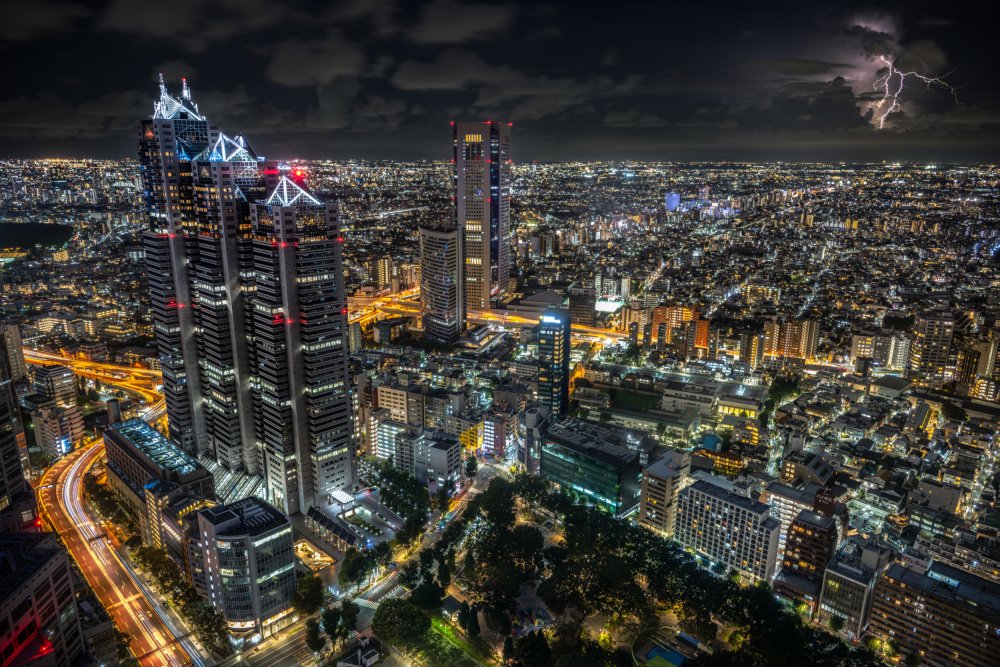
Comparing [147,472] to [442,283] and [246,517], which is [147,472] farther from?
[442,283]

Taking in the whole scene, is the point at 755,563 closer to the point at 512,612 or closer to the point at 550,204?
the point at 512,612

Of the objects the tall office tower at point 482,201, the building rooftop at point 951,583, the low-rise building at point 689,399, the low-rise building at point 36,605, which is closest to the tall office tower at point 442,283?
the tall office tower at point 482,201

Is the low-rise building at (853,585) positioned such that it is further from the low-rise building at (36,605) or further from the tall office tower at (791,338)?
the tall office tower at (791,338)

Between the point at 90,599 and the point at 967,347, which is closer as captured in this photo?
the point at 90,599

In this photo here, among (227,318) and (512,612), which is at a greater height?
(227,318)

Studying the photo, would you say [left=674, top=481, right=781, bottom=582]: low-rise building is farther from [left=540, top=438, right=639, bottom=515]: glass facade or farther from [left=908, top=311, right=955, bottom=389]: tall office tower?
[left=908, top=311, right=955, bottom=389]: tall office tower

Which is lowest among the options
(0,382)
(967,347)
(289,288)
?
(967,347)

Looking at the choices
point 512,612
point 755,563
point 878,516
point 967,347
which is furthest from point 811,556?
point 967,347
